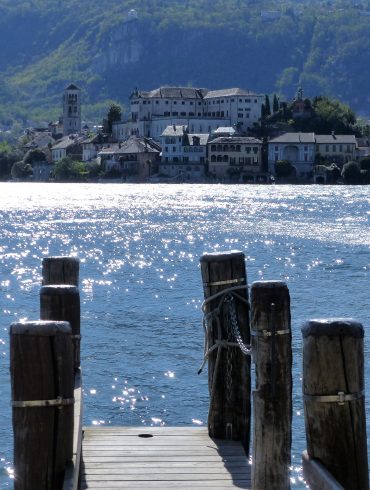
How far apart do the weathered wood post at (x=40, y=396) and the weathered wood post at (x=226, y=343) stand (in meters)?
4.56

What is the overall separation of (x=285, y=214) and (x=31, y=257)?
1607 inches

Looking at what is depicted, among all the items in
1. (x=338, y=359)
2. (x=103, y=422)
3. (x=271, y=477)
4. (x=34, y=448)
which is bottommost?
(x=103, y=422)

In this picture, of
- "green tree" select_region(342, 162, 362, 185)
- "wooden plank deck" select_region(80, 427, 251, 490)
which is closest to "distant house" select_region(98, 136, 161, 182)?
"green tree" select_region(342, 162, 362, 185)

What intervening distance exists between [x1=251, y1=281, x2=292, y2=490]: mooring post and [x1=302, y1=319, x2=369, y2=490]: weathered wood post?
240cm

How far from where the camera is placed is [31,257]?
5484cm

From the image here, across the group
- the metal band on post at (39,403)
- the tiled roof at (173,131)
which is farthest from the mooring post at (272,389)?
the tiled roof at (173,131)

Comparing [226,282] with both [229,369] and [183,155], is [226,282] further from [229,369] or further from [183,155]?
[183,155]

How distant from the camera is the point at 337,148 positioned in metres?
196

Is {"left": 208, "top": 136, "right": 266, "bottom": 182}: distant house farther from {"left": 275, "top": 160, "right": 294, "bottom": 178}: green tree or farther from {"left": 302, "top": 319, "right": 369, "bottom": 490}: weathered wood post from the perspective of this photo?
{"left": 302, "top": 319, "right": 369, "bottom": 490}: weathered wood post

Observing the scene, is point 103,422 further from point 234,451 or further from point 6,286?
point 6,286

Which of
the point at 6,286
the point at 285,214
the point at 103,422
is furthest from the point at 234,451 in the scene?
the point at 285,214

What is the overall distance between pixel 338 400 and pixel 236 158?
18541 cm

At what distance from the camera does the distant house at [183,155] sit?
194 metres

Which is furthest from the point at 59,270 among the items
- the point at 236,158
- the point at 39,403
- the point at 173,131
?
the point at 173,131
